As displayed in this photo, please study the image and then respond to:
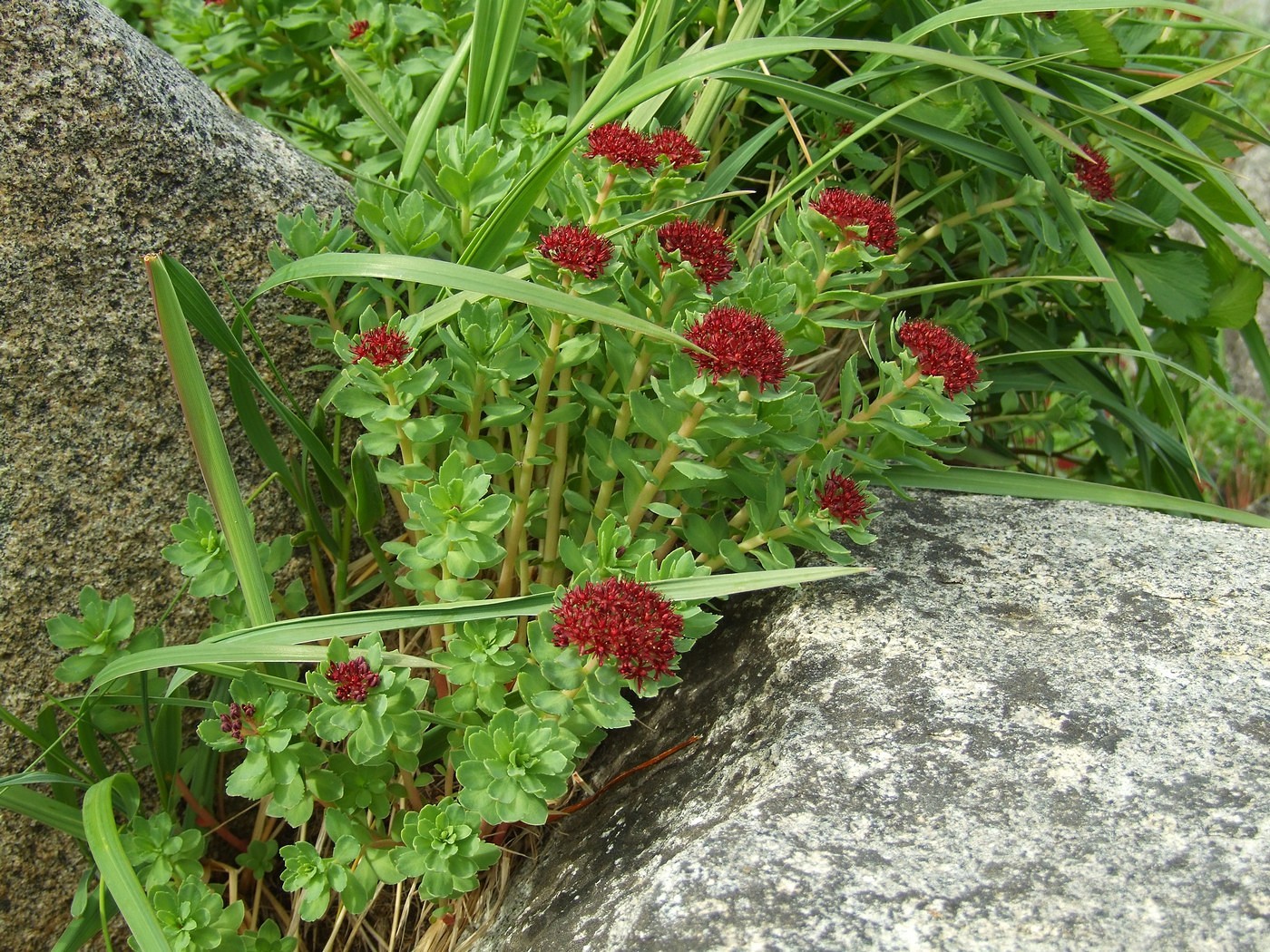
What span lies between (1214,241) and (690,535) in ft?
5.16

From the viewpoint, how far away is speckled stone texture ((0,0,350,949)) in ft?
5.52

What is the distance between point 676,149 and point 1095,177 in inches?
38.7

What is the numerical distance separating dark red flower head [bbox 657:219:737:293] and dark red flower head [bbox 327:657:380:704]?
711 mm

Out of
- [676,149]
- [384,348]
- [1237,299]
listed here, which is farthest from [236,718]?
[1237,299]

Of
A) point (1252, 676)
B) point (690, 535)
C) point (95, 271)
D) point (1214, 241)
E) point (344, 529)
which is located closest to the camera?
point (1252, 676)

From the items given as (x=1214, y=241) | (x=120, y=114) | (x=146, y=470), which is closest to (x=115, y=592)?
(x=146, y=470)

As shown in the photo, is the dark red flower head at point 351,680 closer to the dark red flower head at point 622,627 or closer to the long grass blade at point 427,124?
the dark red flower head at point 622,627

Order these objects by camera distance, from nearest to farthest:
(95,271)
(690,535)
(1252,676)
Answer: (1252,676), (690,535), (95,271)

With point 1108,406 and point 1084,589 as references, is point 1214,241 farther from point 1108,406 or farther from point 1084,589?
point 1084,589

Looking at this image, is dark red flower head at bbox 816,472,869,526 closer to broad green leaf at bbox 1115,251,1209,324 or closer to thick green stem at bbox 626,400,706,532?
thick green stem at bbox 626,400,706,532

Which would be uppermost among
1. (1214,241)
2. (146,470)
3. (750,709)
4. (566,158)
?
(566,158)

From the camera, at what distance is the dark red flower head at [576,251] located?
144 cm

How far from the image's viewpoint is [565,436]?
1.74 meters

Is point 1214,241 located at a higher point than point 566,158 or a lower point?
lower
